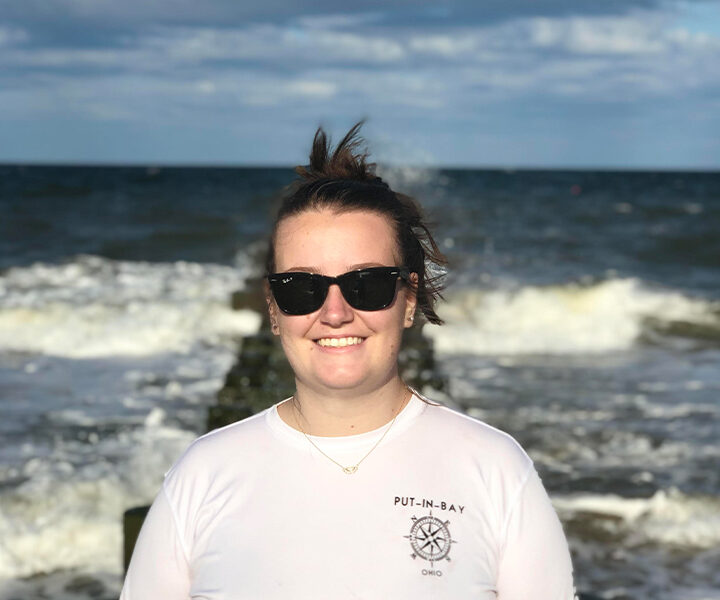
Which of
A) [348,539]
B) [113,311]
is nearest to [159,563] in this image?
[348,539]

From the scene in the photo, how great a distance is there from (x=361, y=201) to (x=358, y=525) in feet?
2.26

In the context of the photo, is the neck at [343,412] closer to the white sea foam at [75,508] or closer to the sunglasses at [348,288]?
the sunglasses at [348,288]

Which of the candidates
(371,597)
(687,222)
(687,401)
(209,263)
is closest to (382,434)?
(371,597)

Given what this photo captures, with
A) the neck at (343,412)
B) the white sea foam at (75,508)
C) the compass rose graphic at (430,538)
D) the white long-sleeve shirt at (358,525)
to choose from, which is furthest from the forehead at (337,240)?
the white sea foam at (75,508)

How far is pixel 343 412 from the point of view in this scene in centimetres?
209

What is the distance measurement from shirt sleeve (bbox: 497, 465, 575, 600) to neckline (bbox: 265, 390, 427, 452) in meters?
0.31

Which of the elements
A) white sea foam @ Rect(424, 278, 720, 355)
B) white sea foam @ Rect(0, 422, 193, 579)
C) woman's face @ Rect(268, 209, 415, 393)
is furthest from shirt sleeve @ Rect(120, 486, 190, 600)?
white sea foam @ Rect(424, 278, 720, 355)

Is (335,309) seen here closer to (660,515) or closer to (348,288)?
(348,288)

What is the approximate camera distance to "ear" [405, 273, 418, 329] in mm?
2189

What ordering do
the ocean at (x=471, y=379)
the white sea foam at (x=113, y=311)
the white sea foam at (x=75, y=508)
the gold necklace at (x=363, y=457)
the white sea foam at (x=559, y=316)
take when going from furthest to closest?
1. the white sea foam at (x=559, y=316)
2. the white sea foam at (x=113, y=311)
3. the ocean at (x=471, y=379)
4. the white sea foam at (x=75, y=508)
5. the gold necklace at (x=363, y=457)

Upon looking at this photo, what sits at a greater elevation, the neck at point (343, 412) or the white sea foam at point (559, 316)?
the neck at point (343, 412)

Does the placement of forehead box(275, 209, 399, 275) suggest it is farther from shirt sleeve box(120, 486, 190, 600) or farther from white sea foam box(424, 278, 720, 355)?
white sea foam box(424, 278, 720, 355)

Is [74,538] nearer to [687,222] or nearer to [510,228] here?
[510,228]

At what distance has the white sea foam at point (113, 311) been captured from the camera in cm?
1530
